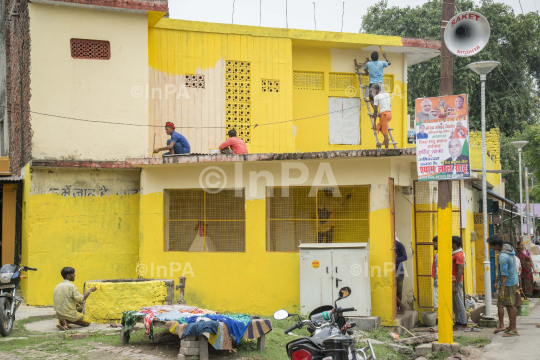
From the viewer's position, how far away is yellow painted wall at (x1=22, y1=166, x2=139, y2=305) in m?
12.1

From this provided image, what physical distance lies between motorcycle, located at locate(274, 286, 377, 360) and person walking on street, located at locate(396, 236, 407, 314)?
6103mm

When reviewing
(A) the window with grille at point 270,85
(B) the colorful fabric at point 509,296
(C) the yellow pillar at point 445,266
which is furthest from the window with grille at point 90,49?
(B) the colorful fabric at point 509,296

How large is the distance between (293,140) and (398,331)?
245 inches

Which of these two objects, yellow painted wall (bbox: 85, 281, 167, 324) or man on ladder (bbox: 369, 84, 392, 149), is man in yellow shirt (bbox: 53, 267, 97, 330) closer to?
yellow painted wall (bbox: 85, 281, 167, 324)

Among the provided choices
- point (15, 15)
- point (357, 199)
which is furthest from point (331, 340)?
point (15, 15)

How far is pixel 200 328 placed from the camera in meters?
7.05

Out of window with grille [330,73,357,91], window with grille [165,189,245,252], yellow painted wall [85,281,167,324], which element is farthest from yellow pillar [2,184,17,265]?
window with grille [330,73,357,91]

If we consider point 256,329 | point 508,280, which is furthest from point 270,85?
point 256,329

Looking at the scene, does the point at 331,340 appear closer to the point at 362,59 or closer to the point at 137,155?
the point at 137,155

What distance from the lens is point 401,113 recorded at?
16.2 meters

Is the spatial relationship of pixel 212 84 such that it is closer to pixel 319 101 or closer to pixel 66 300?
pixel 319 101

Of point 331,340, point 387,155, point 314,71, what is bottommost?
point 331,340

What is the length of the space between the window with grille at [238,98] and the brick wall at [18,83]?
4.73m

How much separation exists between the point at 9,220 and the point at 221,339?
10.9 meters
